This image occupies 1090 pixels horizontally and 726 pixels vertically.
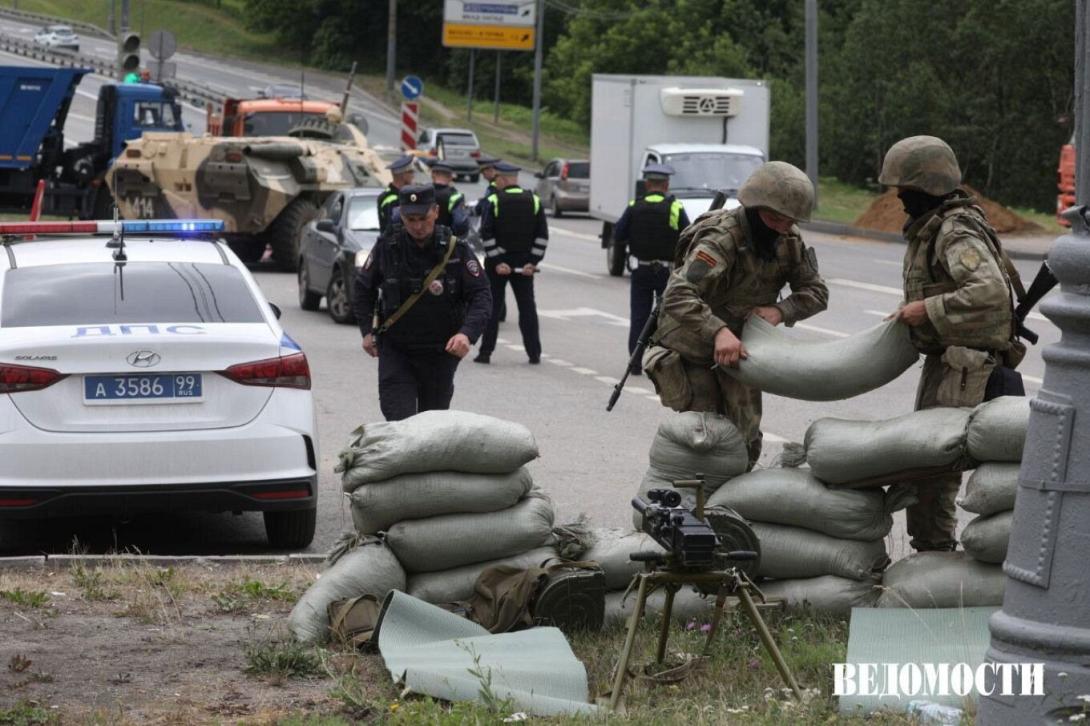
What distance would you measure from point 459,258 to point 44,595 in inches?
122

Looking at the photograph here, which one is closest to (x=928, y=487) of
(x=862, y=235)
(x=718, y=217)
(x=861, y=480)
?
(x=861, y=480)

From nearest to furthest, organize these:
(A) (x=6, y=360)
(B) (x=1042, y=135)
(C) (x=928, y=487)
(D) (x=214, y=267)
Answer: (C) (x=928, y=487), (A) (x=6, y=360), (D) (x=214, y=267), (B) (x=1042, y=135)

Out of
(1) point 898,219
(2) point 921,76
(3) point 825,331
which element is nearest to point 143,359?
(3) point 825,331

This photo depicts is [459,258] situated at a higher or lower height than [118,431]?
higher

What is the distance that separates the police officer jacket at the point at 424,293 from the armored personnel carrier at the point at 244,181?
1640cm

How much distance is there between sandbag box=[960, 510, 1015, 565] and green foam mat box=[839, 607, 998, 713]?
186mm

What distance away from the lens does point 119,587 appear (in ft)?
23.6

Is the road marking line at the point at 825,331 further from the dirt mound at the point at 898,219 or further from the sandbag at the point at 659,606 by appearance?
the dirt mound at the point at 898,219

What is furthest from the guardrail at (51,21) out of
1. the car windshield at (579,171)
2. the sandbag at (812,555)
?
the sandbag at (812,555)

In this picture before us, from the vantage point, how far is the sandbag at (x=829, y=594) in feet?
21.3

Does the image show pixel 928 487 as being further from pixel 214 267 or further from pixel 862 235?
pixel 862 235

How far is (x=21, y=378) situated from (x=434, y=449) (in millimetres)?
2292

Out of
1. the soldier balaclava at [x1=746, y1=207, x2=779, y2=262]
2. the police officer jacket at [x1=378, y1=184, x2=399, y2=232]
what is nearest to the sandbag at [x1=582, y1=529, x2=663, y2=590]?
the soldier balaclava at [x1=746, y1=207, x2=779, y2=262]

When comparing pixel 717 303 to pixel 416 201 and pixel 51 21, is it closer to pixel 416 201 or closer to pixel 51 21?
pixel 416 201
